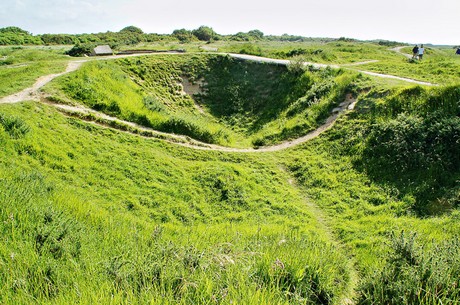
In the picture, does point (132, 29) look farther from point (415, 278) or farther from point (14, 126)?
point (415, 278)

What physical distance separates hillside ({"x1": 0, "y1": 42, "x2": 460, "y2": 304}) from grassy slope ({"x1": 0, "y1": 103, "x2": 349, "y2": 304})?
39 mm

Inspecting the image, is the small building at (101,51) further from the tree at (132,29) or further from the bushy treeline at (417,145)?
the tree at (132,29)

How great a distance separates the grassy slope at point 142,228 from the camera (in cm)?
336

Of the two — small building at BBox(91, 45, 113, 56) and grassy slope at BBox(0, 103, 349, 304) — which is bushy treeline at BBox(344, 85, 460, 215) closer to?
grassy slope at BBox(0, 103, 349, 304)

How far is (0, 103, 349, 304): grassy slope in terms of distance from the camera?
3.36 meters

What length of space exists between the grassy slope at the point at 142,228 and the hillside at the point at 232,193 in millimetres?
39

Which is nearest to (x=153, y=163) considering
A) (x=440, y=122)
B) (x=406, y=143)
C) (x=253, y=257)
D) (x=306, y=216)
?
(x=306, y=216)

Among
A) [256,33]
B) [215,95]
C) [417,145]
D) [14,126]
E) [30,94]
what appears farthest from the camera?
[256,33]

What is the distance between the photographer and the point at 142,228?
7.08 m

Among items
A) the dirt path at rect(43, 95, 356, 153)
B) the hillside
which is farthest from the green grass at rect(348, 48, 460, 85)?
the dirt path at rect(43, 95, 356, 153)

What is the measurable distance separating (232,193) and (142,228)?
5.51m

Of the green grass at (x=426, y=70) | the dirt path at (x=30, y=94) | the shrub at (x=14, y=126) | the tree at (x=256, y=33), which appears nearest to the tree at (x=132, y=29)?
the tree at (x=256, y=33)

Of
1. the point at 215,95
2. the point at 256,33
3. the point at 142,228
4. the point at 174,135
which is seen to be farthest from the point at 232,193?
the point at 256,33

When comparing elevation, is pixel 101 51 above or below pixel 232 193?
above
